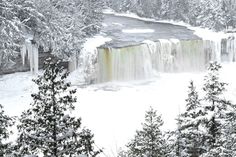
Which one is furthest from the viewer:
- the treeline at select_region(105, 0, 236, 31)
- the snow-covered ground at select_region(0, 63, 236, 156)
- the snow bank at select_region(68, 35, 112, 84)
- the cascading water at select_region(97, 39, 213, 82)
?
the treeline at select_region(105, 0, 236, 31)

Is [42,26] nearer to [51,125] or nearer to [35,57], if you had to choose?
[35,57]

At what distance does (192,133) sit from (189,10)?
108 feet

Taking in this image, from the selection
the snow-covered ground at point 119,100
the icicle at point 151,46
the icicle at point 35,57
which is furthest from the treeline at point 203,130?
the icicle at point 151,46

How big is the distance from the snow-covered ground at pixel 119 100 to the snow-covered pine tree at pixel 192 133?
25.4ft

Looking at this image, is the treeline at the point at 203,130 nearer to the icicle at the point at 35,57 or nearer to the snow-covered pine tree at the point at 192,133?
the snow-covered pine tree at the point at 192,133

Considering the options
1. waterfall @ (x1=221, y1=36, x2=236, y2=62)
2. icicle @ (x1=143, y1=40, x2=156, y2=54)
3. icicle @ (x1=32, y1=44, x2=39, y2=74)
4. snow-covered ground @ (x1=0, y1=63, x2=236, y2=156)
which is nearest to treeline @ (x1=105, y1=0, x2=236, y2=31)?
waterfall @ (x1=221, y1=36, x2=236, y2=62)

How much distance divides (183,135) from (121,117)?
11324 millimetres

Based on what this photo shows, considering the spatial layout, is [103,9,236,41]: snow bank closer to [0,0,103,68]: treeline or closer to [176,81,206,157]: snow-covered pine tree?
[0,0,103,68]: treeline

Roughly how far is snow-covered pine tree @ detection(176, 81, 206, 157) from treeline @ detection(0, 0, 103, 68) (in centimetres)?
1481

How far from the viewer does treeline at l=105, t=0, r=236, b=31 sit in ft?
122

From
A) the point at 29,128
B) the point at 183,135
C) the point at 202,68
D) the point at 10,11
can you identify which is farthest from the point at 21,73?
the point at 29,128

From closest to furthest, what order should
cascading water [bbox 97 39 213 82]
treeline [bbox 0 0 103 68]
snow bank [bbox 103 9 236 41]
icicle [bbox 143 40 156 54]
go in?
treeline [bbox 0 0 103 68]
cascading water [bbox 97 39 213 82]
icicle [bbox 143 40 156 54]
snow bank [bbox 103 9 236 41]

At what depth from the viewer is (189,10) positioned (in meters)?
41.2

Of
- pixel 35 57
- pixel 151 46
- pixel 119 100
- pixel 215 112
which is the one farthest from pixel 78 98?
pixel 215 112
